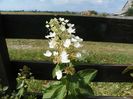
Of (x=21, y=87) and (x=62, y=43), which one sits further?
(x=21, y=87)

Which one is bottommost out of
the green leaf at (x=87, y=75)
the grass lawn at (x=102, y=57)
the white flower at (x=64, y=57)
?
the grass lawn at (x=102, y=57)

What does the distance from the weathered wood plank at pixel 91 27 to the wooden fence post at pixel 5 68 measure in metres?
0.25

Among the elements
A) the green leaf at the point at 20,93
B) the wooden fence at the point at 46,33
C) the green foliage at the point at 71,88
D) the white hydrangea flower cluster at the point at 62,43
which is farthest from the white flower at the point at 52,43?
the green leaf at the point at 20,93

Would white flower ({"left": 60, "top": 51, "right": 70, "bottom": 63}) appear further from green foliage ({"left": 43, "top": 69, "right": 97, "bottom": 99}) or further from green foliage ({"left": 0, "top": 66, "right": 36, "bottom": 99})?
green foliage ({"left": 0, "top": 66, "right": 36, "bottom": 99})

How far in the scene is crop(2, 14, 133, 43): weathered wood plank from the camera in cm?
552

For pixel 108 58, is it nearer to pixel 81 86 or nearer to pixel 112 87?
pixel 112 87

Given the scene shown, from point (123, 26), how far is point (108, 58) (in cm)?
678

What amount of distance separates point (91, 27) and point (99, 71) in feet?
1.68

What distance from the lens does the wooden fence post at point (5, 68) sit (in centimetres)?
570

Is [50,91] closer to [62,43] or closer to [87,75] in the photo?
[87,75]

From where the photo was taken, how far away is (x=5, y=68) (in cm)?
576

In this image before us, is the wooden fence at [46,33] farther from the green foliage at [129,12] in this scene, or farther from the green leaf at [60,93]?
the green foliage at [129,12]

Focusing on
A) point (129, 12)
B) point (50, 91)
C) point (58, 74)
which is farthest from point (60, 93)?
point (129, 12)

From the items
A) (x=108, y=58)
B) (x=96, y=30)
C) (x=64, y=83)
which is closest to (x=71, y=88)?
(x=64, y=83)
